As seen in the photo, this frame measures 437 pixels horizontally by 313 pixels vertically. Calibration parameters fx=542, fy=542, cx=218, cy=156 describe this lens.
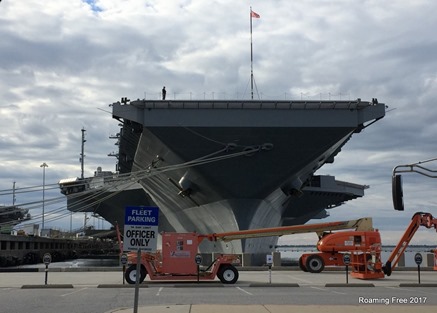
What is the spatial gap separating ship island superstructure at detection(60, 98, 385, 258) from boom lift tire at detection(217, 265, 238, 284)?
24.9ft

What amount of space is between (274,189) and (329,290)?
15006 millimetres

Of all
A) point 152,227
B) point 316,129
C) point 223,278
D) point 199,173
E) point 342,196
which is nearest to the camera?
point 152,227

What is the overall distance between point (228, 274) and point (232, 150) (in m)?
10.2

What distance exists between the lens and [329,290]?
56.3ft

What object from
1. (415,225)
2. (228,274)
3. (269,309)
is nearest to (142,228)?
(269,309)

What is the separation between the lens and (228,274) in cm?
1984

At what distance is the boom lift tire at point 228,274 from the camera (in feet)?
64.8

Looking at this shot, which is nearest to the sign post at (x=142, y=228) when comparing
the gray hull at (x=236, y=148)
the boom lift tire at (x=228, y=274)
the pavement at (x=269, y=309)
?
the pavement at (x=269, y=309)

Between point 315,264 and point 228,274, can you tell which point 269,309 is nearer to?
point 228,274

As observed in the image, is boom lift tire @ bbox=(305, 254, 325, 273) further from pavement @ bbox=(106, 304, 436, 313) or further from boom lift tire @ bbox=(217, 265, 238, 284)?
pavement @ bbox=(106, 304, 436, 313)

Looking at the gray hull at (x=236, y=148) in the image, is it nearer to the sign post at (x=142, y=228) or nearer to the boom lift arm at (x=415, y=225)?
the boom lift arm at (x=415, y=225)

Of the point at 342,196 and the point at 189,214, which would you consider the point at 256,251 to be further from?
the point at 342,196

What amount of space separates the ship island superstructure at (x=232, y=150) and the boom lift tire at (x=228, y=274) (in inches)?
299

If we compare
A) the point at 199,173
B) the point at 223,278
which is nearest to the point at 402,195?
the point at 223,278
